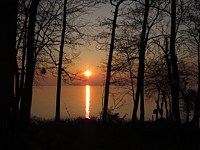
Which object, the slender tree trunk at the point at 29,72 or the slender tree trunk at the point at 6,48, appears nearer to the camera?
the slender tree trunk at the point at 6,48

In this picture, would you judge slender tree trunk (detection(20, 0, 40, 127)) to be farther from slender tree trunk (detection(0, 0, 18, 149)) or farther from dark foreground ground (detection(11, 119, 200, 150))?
slender tree trunk (detection(0, 0, 18, 149))

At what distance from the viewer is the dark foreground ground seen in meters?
10.7

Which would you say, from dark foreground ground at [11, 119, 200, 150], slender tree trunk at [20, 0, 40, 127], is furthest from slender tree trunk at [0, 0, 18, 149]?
slender tree trunk at [20, 0, 40, 127]

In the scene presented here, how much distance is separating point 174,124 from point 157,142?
12.3 ft

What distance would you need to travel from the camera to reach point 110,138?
1242 centimetres

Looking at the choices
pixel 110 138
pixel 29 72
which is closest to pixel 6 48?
pixel 29 72

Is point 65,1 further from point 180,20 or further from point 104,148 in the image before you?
point 104,148

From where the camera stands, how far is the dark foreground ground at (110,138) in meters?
10.7

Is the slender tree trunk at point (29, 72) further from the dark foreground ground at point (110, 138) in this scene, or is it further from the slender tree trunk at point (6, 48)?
the slender tree trunk at point (6, 48)

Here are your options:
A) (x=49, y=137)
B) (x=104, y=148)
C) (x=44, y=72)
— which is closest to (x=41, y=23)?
(x=44, y=72)

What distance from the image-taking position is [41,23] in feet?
59.8

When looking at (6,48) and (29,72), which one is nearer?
(6,48)

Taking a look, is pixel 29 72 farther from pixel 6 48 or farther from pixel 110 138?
pixel 6 48

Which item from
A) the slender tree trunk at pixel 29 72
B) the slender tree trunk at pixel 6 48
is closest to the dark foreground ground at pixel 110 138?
the slender tree trunk at pixel 29 72
